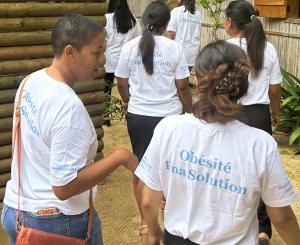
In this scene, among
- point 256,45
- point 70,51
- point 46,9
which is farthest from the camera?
point 46,9

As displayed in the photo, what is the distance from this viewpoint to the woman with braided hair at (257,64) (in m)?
4.10

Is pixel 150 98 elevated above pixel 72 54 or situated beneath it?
situated beneath

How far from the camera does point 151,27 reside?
4.51 metres

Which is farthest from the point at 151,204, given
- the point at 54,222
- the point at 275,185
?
the point at 275,185

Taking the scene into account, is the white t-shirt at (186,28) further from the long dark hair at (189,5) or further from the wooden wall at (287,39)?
the wooden wall at (287,39)

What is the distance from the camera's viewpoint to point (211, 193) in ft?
6.97

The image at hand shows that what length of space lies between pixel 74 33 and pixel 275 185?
1054 millimetres

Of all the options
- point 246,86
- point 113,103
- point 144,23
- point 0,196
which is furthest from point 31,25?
point 246,86

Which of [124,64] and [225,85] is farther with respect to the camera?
[124,64]

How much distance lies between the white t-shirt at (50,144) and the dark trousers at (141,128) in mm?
2151

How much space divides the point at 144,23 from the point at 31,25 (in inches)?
44.3

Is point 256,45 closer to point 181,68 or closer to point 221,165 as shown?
point 181,68

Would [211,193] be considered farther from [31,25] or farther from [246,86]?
[31,25]

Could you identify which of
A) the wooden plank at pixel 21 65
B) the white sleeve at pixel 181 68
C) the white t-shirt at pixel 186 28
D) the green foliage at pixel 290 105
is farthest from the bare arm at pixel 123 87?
the white t-shirt at pixel 186 28
